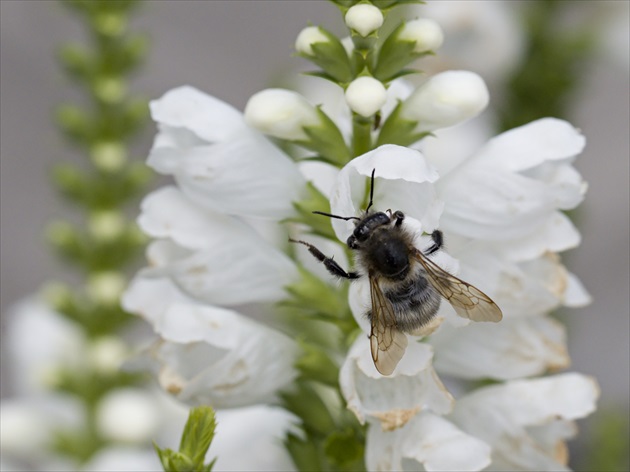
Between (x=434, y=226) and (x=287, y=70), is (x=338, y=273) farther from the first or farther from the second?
(x=287, y=70)

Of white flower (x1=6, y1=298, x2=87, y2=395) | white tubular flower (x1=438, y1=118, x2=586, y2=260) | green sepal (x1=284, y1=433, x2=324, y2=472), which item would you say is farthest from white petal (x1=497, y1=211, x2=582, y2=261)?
white flower (x1=6, y1=298, x2=87, y2=395)

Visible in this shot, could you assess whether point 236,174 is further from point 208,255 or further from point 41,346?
point 41,346

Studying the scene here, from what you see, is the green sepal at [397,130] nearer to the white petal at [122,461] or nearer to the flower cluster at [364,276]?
the flower cluster at [364,276]

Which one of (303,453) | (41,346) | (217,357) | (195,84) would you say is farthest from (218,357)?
(195,84)

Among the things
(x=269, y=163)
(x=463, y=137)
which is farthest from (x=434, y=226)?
(x=463, y=137)

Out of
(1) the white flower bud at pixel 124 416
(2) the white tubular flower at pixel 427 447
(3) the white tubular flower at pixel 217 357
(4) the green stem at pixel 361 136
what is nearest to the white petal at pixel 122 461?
(1) the white flower bud at pixel 124 416

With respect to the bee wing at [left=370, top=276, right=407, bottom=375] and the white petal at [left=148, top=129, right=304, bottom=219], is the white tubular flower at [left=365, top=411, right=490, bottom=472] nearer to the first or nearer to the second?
the bee wing at [left=370, top=276, right=407, bottom=375]
